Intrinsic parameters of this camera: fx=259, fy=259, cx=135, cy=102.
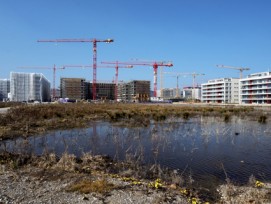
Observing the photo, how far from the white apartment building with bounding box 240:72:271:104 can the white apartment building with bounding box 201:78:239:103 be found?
63.4 ft

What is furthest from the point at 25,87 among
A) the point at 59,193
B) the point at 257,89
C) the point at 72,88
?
the point at 59,193

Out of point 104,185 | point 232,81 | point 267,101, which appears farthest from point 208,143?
point 232,81

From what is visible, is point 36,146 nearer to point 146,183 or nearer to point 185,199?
point 146,183

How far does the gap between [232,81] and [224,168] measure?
15120cm

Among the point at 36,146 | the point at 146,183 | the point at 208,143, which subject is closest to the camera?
the point at 146,183

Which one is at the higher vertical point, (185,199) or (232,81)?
(232,81)

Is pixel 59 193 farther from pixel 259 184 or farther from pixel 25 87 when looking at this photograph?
pixel 25 87

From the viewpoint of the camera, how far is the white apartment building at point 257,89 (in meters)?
114

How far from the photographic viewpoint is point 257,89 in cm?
12019

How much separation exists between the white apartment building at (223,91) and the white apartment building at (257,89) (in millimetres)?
19325

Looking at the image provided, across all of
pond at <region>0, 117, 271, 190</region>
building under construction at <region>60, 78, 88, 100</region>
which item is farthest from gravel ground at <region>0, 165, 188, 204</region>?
building under construction at <region>60, 78, 88, 100</region>

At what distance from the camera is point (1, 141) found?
725 inches

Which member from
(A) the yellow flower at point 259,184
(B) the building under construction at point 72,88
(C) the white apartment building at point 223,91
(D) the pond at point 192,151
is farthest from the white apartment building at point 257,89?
(A) the yellow flower at point 259,184

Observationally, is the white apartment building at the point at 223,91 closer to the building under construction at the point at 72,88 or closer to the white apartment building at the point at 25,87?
the building under construction at the point at 72,88
